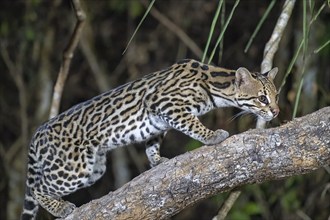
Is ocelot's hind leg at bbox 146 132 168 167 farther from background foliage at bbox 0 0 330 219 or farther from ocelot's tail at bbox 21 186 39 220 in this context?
background foliage at bbox 0 0 330 219

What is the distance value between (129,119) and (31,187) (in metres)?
0.88

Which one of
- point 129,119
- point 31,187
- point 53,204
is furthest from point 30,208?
point 129,119

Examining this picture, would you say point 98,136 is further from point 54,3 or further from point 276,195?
point 54,3

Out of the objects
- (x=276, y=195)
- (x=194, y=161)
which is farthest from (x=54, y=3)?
(x=194, y=161)

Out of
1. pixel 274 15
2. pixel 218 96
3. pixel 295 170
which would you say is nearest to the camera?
pixel 295 170

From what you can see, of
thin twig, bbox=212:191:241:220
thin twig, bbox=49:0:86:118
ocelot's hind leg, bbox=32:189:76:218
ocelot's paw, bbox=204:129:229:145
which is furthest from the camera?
thin twig, bbox=49:0:86:118

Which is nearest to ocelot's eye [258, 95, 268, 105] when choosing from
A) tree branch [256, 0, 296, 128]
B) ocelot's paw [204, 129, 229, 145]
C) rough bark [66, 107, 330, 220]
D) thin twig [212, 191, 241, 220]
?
tree branch [256, 0, 296, 128]

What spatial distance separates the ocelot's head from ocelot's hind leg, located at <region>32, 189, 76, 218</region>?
1.35 m

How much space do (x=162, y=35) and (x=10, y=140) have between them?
7.43 ft

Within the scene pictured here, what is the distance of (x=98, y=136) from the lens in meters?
6.74

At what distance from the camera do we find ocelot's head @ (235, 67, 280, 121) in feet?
20.6

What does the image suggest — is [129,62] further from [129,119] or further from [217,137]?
[217,137]

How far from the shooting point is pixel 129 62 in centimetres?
1183

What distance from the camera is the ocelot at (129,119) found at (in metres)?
6.39
